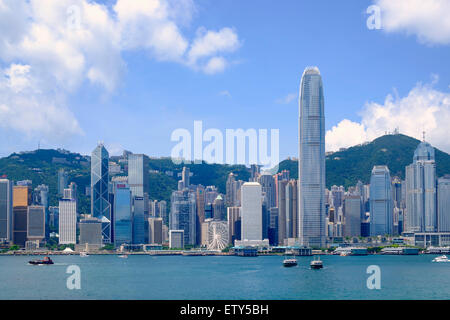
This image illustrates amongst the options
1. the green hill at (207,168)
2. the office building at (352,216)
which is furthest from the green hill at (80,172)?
the office building at (352,216)

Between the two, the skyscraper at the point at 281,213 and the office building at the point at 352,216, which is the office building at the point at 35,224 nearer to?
the skyscraper at the point at 281,213

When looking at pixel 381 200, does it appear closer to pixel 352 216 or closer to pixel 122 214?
pixel 352 216

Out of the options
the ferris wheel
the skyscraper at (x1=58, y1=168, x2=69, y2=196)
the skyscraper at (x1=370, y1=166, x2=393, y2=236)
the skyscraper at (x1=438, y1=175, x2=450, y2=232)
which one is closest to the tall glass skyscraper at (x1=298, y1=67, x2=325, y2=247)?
the ferris wheel

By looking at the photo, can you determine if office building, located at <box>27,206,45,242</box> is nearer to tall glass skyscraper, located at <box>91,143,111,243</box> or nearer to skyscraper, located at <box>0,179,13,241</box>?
skyscraper, located at <box>0,179,13,241</box>

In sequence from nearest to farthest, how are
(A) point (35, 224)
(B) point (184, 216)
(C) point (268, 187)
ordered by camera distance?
(A) point (35, 224), (B) point (184, 216), (C) point (268, 187)

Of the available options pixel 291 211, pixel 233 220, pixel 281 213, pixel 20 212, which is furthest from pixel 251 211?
→ pixel 20 212
